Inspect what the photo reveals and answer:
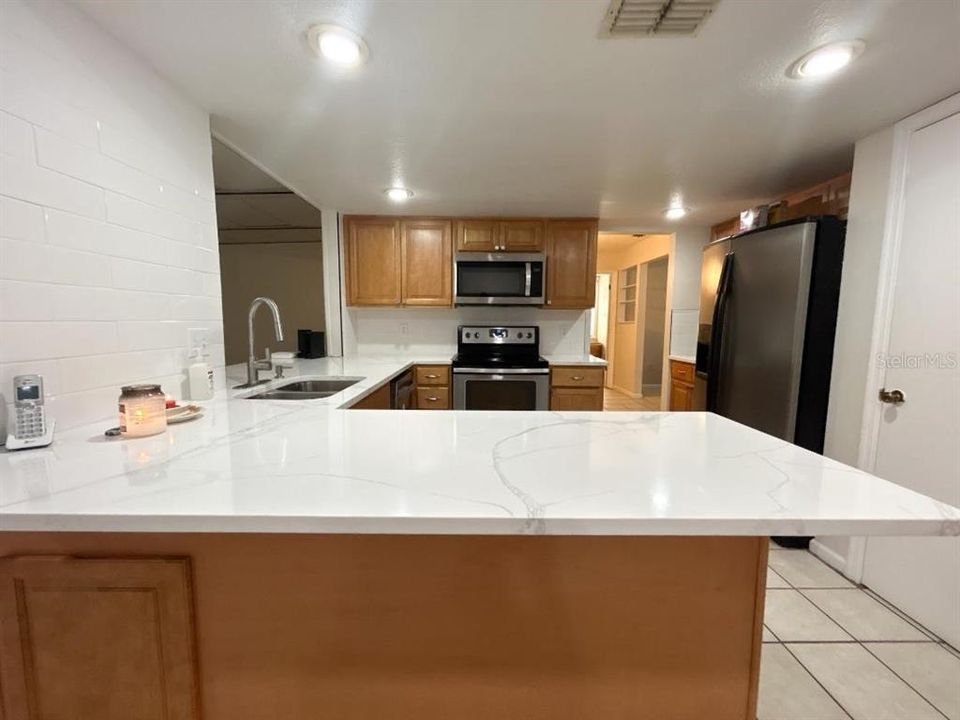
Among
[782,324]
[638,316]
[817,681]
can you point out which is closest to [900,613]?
[817,681]

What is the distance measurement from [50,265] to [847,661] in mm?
2988

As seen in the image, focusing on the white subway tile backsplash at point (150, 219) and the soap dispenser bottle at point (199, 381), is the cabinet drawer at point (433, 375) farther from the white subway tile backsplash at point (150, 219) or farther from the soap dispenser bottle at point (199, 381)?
the white subway tile backsplash at point (150, 219)

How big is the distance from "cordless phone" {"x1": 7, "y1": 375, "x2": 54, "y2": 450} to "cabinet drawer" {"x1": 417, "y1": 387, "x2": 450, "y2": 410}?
7.91ft

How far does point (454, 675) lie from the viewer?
88cm

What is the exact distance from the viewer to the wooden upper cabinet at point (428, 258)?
3414mm

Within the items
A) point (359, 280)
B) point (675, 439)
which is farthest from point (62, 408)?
point (359, 280)

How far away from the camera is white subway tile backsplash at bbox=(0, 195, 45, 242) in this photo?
962 mm

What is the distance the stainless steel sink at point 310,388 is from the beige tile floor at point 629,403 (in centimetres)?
382

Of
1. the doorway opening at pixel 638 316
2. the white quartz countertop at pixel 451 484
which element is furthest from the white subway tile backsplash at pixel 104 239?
the doorway opening at pixel 638 316

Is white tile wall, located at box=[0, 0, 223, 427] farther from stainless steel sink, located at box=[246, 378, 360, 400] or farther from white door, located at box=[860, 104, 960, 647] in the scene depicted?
white door, located at box=[860, 104, 960, 647]

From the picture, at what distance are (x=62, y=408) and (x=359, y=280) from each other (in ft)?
8.26

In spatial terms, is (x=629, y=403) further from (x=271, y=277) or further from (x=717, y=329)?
(x=271, y=277)

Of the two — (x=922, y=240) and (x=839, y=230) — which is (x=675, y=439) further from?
(x=839, y=230)

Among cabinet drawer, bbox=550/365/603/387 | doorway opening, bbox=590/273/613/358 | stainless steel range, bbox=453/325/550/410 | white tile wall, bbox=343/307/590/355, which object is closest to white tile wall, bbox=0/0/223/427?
stainless steel range, bbox=453/325/550/410
